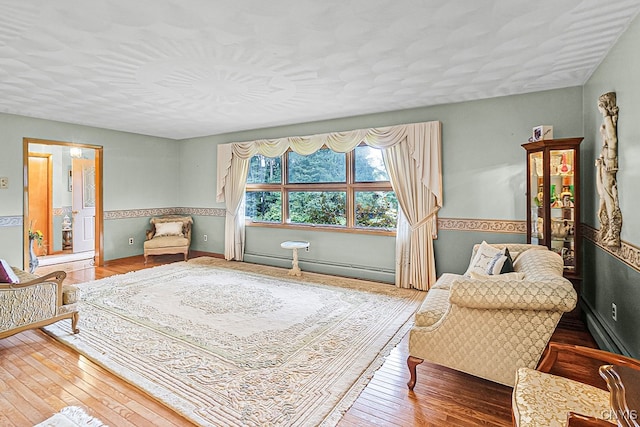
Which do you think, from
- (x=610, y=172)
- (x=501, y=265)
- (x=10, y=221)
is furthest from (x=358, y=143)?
(x=10, y=221)

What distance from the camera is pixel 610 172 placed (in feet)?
8.89

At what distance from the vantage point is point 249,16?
2.27 metres

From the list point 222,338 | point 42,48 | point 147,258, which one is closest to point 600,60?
point 222,338

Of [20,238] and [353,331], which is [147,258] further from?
[353,331]

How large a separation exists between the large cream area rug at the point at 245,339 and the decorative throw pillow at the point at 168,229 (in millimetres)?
1619

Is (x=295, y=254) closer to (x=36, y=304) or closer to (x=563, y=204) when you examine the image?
(x=36, y=304)

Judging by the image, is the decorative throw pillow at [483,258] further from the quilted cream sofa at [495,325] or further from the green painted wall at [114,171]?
the green painted wall at [114,171]

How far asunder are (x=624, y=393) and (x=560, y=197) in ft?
10.2

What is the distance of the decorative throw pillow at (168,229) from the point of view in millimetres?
6625

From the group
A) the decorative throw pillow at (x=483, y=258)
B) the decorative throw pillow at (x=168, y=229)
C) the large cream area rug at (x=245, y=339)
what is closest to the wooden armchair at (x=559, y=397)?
the large cream area rug at (x=245, y=339)

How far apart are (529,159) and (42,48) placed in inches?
193

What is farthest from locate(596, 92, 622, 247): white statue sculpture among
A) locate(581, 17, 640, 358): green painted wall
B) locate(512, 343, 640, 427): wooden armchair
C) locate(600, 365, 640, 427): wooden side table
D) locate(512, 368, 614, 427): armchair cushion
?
locate(600, 365, 640, 427): wooden side table

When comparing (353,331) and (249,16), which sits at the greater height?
(249,16)

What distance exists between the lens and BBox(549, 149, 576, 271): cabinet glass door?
137 inches
